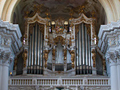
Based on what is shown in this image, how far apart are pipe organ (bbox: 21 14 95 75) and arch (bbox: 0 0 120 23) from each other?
3.37 meters

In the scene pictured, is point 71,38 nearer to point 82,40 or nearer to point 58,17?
point 82,40

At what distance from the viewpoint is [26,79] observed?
1977 cm

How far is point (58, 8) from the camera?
23.8 meters

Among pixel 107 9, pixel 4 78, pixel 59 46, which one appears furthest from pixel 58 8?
pixel 4 78

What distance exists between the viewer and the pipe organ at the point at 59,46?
21.1 m

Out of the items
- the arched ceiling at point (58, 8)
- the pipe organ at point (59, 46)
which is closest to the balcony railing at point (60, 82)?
the pipe organ at point (59, 46)

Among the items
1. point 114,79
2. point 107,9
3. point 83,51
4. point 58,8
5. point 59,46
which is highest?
point 58,8

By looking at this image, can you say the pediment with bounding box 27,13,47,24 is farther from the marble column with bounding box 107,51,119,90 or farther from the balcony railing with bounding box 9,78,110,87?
the marble column with bounding box 107,51,119,90

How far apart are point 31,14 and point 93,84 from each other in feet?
24.2

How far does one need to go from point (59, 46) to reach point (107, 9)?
5039 millimetres

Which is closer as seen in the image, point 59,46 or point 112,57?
point 112,57

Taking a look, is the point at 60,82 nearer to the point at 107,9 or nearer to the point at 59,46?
the point at 59,46

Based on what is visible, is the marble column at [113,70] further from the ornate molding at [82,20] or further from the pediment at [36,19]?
the pediment at [36,19]

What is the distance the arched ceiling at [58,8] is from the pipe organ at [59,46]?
105 centimetres
